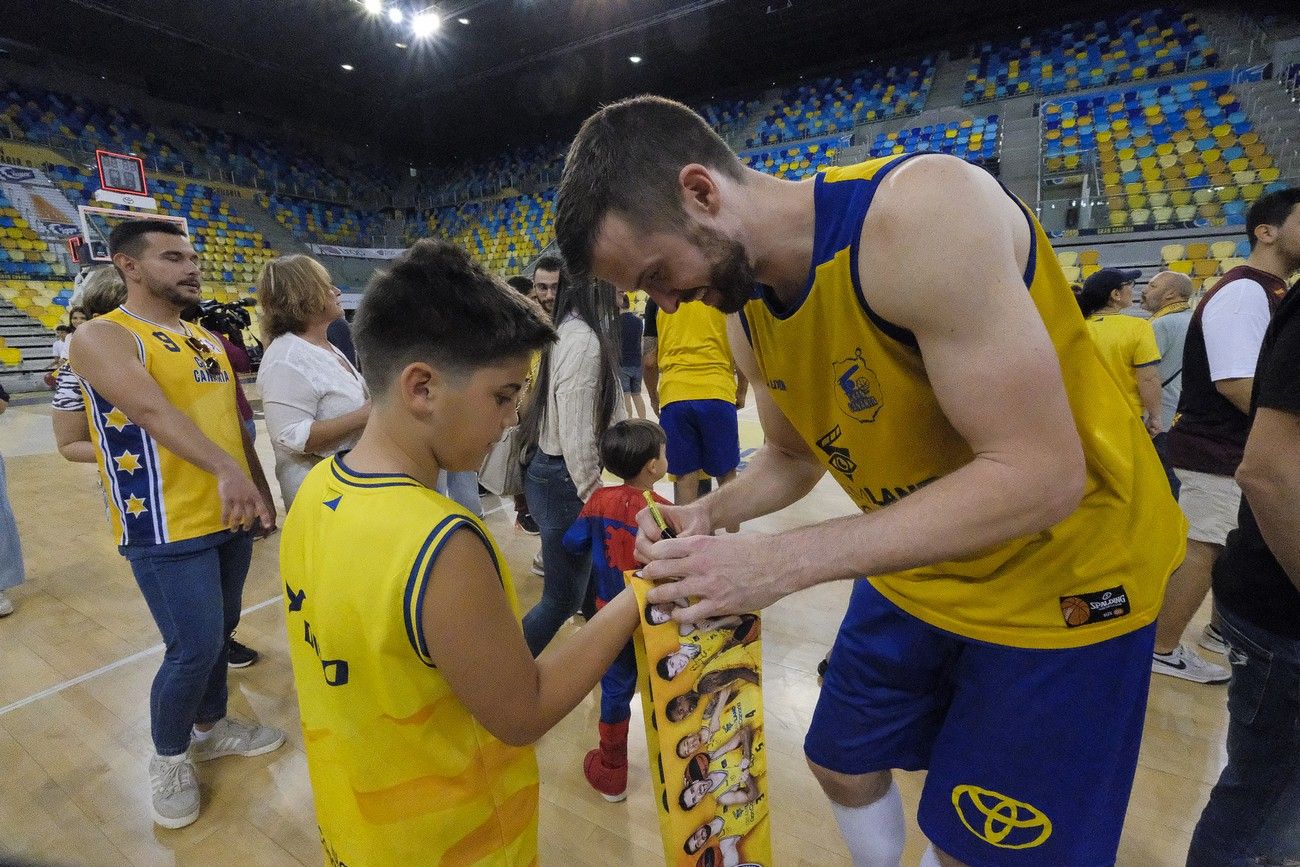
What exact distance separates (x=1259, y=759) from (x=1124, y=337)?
2232 mm

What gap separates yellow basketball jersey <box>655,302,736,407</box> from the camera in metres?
3.18

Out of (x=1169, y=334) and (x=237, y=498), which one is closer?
(x=237, y=498)

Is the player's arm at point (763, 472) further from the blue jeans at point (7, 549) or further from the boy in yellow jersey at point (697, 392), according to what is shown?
the blue jeans at point (7, 549)

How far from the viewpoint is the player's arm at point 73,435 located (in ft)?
8.56

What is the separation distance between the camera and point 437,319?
0.94 m

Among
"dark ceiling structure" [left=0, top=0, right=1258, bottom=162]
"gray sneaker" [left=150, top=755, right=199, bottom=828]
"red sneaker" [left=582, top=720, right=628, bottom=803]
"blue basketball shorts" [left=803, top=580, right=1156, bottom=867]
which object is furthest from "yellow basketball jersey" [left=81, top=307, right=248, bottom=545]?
"dark ceiling structure" [left=0, top=0, right=1258, bottom=162]

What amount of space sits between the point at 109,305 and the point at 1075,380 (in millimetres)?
3124

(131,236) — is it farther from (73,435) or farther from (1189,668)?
(1189,668)

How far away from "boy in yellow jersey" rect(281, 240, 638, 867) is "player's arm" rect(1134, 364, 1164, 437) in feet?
10.2

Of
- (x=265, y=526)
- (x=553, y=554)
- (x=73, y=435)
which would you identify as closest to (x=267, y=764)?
(x=265, y=526)

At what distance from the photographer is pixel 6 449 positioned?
6781 millimetres

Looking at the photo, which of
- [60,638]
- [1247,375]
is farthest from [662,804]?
[60,638]

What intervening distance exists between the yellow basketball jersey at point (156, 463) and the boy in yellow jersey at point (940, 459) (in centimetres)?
151

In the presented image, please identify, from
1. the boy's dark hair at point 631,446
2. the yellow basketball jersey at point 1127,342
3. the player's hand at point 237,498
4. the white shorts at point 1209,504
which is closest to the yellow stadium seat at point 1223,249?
the yellow basketball jersey at point 1127,342
